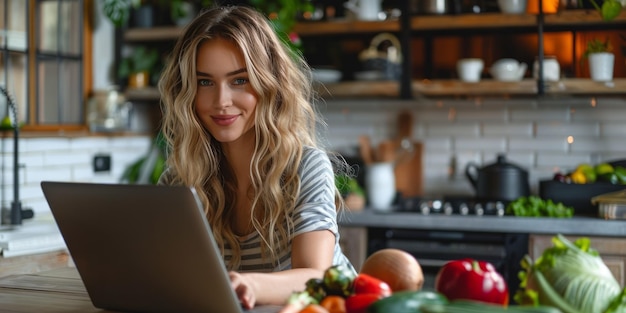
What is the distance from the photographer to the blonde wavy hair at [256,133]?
6.90 ft

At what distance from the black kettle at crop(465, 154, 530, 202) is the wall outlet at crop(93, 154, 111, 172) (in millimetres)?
2023

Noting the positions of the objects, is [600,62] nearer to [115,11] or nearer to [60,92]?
[115,11]

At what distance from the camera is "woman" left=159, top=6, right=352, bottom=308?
2061 mm

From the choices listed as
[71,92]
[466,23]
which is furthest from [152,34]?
[466,23]

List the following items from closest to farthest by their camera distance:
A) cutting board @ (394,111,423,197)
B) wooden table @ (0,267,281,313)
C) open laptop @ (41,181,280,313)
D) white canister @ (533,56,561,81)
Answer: open laptop @ (41,181,280,313) < wooden table @ (0,267,281,313) < white canister @ (533,56,561,81) < cutting board @ (394,111,423,197)

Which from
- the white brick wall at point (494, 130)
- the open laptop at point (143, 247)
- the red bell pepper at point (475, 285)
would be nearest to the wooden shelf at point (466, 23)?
the white brick wall at point (494, 130)

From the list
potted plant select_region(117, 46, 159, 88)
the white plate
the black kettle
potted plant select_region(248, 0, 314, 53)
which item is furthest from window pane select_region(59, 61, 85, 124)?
the black kettle

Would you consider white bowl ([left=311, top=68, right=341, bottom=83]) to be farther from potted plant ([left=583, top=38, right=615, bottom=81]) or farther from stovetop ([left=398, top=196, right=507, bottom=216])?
potted plant ([left=583, top=38, right=615, bottom=81])

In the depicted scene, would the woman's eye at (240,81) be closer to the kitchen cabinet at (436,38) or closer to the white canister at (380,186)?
the kitchen cabinet at (436,38)

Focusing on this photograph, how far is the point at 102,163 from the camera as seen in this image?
4.64 m

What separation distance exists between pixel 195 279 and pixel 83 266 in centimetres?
33

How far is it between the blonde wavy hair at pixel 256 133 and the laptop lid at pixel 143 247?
1.75ft

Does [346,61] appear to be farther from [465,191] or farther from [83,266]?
[83,266]

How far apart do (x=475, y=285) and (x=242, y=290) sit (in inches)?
17.3
